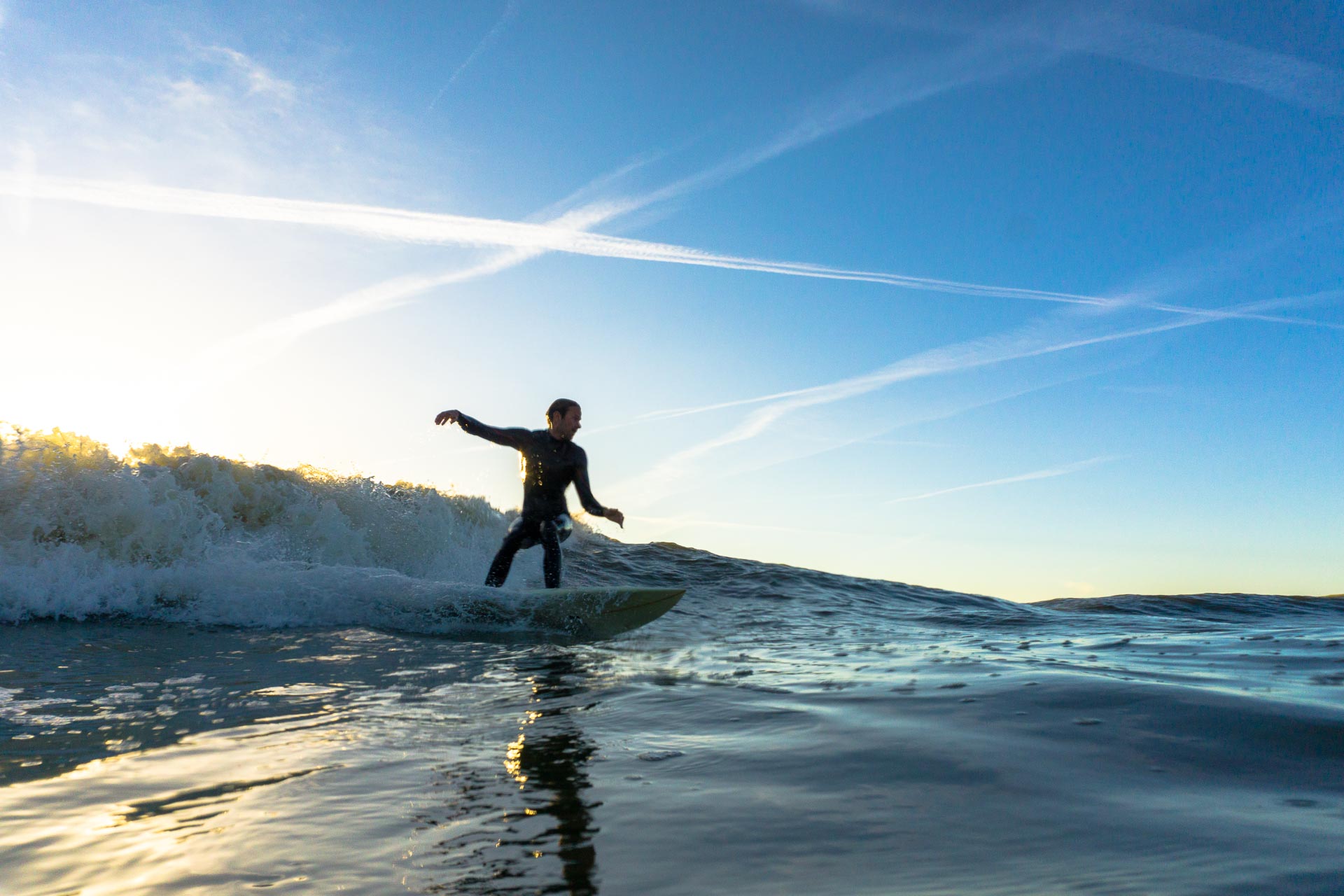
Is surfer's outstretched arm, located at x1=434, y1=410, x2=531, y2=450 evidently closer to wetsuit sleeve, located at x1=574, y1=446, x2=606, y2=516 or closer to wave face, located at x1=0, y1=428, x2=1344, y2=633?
wetsuit sleeve, located at x1=574, y1=446, x2=606, y2=516

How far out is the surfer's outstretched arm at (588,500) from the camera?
25.7 ft

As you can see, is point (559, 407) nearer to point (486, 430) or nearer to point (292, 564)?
Result: point (486, 430)

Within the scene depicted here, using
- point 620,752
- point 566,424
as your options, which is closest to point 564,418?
point 566,424

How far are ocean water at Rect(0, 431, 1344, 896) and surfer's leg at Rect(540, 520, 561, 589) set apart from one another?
76 centimetres

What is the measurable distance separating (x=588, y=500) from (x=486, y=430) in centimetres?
132

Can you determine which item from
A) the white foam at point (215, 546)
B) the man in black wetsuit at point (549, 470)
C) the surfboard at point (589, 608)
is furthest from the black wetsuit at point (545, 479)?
the white foam at point (215, 546)

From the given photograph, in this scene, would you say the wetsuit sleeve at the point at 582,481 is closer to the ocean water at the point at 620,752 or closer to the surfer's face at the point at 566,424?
the surfer's face at the point at 566,424

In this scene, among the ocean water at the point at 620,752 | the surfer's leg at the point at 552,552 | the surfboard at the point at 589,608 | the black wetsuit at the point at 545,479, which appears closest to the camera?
the ocean water at the point at 620,752

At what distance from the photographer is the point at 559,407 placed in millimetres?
7953

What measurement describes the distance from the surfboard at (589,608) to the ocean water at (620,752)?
17 cm

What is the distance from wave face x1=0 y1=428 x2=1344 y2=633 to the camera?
7.90 meters

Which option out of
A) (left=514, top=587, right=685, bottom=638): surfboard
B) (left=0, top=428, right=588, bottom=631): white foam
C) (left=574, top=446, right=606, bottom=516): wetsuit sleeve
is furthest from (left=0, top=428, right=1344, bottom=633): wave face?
(left=574, top=446, right=606, bottom=516): wetsuit sleeve

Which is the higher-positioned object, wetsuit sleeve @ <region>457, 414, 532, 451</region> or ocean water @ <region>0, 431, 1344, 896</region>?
wetsuit sleeve @ <region>457, 414, 532, 451</region>

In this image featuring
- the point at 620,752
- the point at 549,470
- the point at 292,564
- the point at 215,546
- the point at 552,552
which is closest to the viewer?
the point at 620,752
